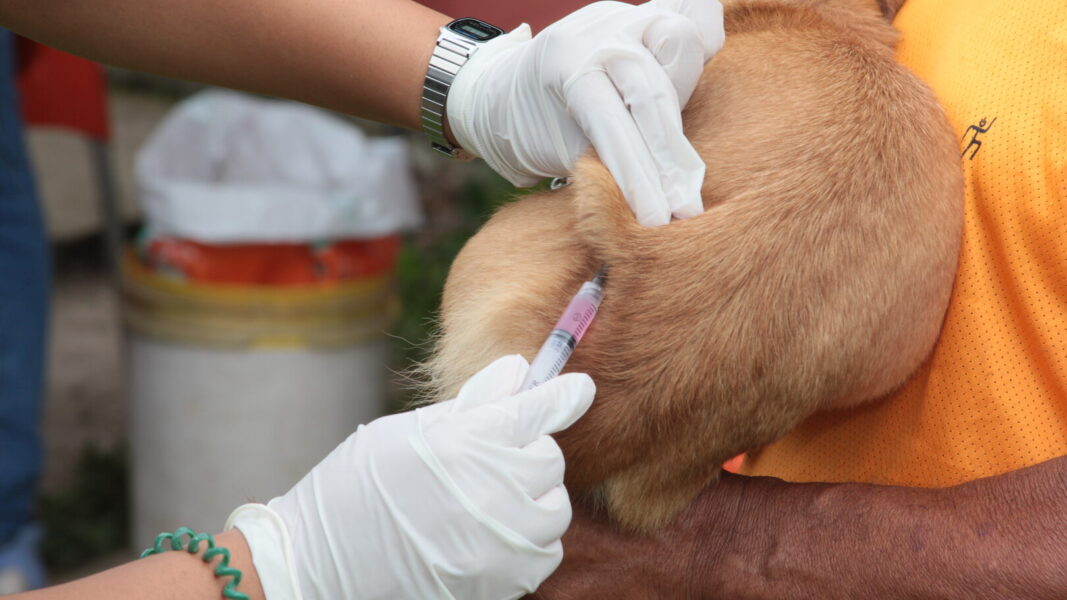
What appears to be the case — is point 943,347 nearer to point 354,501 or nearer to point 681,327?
point 681,327

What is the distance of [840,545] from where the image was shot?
1328 millimetres

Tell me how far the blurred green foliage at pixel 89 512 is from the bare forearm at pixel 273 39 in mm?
2490

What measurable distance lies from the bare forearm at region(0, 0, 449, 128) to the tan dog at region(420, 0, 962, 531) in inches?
21.0

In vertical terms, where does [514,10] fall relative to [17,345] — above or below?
above

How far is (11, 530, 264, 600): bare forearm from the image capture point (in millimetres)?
1186

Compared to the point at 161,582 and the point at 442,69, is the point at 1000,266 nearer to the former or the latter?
the point at 442,69

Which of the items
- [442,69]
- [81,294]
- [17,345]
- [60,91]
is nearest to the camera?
[442,69]

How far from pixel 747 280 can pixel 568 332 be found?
8.5 inches

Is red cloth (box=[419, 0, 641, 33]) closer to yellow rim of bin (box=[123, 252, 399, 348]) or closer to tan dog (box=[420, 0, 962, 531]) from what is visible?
yellow rim of bin (box=[123, 252, 399, 348])

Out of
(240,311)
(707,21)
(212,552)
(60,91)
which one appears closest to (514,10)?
(240,311)

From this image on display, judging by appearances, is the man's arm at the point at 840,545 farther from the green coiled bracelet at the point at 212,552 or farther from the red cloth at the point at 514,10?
the red cloth at the point at 514,10

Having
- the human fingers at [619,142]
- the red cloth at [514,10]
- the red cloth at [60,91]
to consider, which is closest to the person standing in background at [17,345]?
the red cloth at [60,91]

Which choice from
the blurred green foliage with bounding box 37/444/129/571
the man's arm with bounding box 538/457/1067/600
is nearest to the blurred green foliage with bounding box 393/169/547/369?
the blurred green foliage with bounding box 37/444/129/571

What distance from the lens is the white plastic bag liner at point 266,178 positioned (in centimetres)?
326
